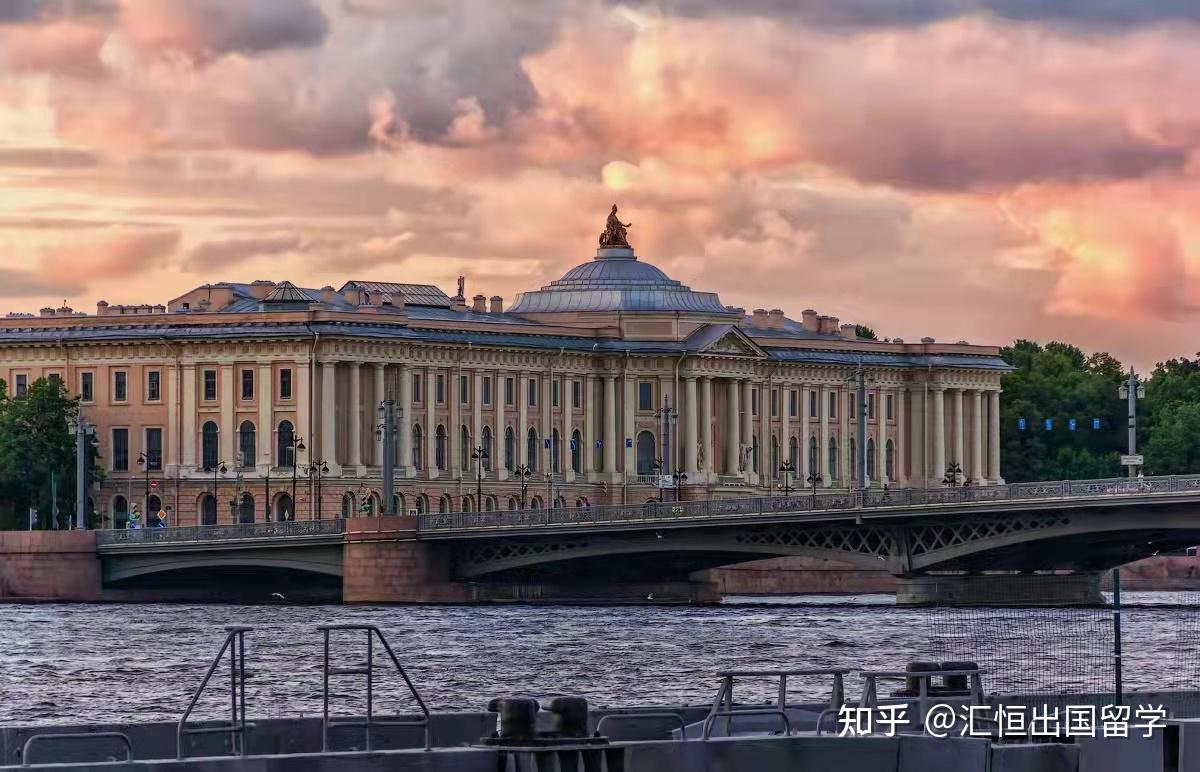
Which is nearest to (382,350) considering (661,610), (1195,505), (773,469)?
(773,469)

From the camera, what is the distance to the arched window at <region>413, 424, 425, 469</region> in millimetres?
149000

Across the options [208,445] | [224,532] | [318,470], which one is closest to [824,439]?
[208,445]

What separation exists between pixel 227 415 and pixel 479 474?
11.9 meters

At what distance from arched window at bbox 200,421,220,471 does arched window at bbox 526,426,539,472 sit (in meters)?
17.7

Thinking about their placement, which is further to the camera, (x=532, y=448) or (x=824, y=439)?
(x=824, y=439)

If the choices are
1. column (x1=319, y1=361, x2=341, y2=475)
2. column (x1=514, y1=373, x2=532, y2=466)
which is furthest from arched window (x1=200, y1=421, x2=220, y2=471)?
column (x1=514, y1=373, x2=532, y2=466)

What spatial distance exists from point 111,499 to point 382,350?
44.1ft

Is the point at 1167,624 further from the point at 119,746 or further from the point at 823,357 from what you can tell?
the point at 823,357

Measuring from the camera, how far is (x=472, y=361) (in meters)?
154

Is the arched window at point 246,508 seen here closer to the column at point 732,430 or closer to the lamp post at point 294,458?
the lamp post at point 294,458

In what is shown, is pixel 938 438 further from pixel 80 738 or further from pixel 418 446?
pixel 80 738

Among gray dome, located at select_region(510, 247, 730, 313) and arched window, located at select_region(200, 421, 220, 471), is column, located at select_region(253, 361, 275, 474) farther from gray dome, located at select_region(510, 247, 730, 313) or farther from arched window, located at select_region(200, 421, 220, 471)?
gray dome, located at select_region(510, 247, 730, 313)

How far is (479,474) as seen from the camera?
149750 mm

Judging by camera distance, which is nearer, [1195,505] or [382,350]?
[1195,505]
